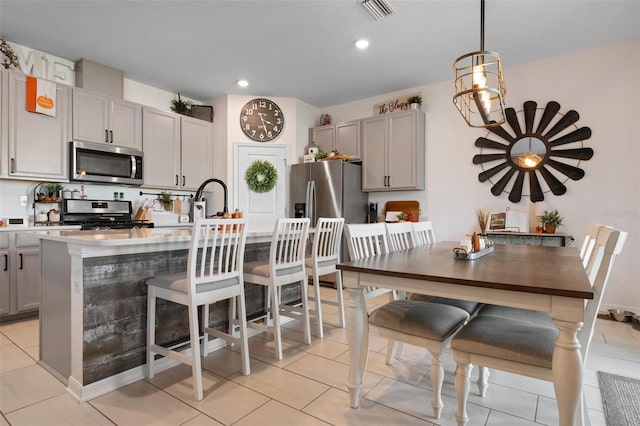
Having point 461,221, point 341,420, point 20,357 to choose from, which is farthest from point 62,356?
point 461,221

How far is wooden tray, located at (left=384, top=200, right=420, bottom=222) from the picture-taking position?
4676 millimetres

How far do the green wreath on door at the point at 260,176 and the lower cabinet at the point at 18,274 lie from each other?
2.59m

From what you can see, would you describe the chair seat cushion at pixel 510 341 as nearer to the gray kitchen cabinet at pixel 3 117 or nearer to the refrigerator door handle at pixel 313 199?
the refrigerator door handle at pixel 313 199

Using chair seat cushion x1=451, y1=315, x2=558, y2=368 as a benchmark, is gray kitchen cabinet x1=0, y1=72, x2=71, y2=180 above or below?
above

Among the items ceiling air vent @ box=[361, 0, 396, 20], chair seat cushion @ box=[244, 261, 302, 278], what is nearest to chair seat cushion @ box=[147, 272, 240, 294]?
chair seat cushion @ box=[244, 261, 302, 278]

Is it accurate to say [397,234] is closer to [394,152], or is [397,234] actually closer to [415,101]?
[394,152]

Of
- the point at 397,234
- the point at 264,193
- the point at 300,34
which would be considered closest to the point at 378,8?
the point at 300,34

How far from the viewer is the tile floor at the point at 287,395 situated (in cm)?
167

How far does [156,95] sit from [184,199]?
1.48 m

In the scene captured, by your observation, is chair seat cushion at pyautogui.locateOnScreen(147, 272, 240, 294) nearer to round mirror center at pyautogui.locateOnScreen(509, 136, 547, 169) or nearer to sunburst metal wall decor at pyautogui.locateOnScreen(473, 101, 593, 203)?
sunburst metal wall decor at pyautogui.locateOnScreen(473, 101, 593, 203)

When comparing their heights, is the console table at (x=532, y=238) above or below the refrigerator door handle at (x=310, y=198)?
below

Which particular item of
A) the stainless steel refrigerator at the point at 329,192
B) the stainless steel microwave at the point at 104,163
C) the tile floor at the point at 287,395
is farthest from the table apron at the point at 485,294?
the stainless steel microwave at the point at 104,163

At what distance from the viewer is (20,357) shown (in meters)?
2.35

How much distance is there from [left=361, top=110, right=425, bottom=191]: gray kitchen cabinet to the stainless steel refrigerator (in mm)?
238
